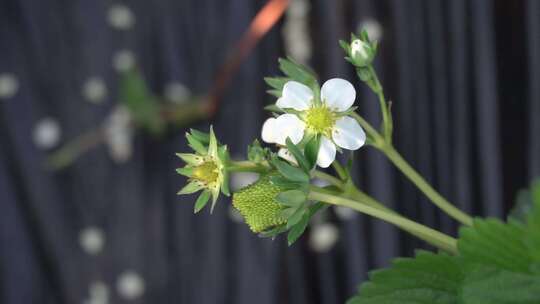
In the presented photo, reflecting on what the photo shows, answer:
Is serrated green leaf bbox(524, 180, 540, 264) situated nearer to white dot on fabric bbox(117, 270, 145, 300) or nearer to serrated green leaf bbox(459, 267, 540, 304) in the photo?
serrated green leaf bbox(459, 267, 540, 304)

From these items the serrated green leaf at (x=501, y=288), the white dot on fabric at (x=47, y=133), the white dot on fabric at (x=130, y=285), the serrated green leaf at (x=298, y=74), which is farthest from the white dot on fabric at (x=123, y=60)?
the serrated green leaf at (x=501, y=288)

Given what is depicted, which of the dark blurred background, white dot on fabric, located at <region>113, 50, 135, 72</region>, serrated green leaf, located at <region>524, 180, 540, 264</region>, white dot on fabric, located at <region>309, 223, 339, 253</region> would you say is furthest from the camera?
white dot on fabric, located at <region>113, 50, 135, 72</region>

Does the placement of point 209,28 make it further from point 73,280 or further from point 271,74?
point 73,280

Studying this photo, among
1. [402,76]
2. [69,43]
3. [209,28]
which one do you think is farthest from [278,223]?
[69,43]

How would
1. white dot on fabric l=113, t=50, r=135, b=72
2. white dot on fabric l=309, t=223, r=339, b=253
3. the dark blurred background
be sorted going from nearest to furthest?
1. the dark blurred background
2. white dot on fabric l=309, t=223, r=339, b=253
3. white dot on fabric l=113, t=50, r=135, b=72

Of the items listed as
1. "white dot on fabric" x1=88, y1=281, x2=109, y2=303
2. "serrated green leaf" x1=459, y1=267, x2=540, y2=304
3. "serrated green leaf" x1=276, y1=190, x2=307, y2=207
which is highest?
"serrated green leaf" x1=276, y1=190, x2=307, y2=207

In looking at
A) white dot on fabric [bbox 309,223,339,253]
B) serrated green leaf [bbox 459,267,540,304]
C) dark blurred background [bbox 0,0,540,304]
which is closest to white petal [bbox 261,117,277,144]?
serrated green leaf [bbox 459,267,540,304]
